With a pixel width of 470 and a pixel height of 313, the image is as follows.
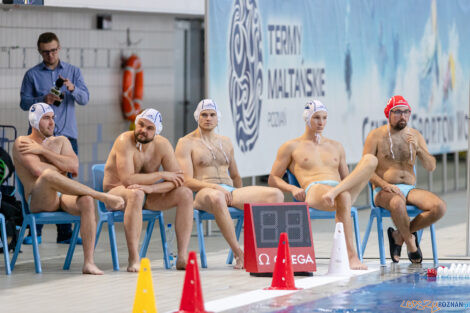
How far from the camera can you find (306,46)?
1337 cm

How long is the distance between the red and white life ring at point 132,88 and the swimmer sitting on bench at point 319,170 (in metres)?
4.55

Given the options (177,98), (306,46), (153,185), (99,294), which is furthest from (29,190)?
(177,98)

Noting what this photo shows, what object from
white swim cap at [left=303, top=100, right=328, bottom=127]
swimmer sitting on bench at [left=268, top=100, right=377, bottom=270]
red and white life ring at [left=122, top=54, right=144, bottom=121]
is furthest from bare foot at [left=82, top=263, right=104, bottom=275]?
red and white life ring at [left=122, top=54, right=144, bottom=121]

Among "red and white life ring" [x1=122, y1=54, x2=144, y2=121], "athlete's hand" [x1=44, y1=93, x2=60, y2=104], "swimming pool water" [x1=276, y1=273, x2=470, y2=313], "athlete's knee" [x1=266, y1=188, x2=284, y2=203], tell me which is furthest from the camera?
"red and white life ring" [x1=122, y1=54, x2=144, y2=121]

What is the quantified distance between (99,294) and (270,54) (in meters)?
4.97

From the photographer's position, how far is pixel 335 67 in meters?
14.0

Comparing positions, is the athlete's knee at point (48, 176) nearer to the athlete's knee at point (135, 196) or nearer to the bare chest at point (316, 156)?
the athlete's knee at point (135, 196)

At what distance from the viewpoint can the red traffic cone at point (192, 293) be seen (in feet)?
22.9

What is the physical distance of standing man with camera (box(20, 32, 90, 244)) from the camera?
35.6 ft

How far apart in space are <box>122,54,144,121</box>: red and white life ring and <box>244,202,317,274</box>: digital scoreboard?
5.46 meters

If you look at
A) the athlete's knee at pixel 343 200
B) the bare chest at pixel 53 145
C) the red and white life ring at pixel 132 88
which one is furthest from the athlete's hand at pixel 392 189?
the red and white life ring at pixel 132 88

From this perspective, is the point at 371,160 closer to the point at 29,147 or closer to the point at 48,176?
the point at 48,176

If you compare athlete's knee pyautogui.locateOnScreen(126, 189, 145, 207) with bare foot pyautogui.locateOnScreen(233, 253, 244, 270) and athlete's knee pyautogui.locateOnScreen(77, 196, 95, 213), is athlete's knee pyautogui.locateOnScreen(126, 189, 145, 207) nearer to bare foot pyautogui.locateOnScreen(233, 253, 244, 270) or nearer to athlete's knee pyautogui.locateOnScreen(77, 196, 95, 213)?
athlete's knee pyautogui.locateOnScreen(77, 196, 95, 213)

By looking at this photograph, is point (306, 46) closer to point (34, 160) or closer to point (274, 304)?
point (34, 160)
